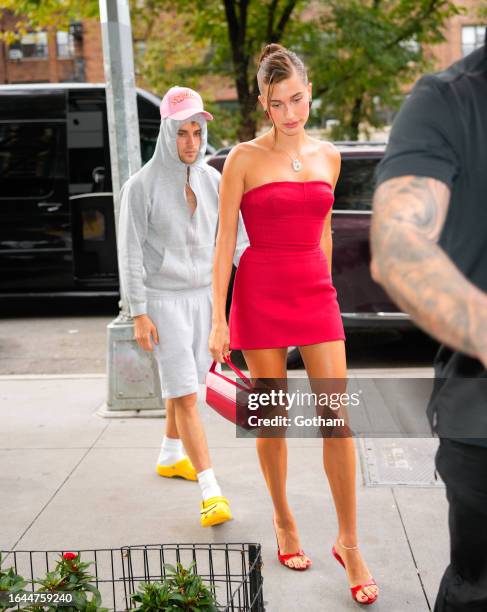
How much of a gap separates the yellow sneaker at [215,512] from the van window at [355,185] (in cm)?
399

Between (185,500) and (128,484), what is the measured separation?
1.34ft

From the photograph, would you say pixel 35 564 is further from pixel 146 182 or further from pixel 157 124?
pixel 157 124

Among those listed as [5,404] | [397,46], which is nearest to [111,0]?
[5,404]

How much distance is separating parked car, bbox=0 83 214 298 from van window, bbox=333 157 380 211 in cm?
384

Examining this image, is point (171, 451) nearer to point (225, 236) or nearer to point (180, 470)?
point (180, 470)

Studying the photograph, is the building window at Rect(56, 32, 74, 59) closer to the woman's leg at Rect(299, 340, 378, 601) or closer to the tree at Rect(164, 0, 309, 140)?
the tree at Rect(164, 0, 309, 140)

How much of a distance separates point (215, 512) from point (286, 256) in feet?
4.31

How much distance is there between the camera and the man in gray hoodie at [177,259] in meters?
4.19

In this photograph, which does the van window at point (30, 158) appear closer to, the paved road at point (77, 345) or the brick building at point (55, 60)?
the paved road at point (77, 345)

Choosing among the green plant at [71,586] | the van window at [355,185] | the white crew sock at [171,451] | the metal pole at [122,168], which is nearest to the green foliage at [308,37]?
the van window at [355,185]

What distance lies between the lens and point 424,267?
1400 mm

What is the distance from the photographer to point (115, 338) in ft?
19.9

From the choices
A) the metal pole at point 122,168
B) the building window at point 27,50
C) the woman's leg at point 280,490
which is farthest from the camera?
the building window at point 27,50

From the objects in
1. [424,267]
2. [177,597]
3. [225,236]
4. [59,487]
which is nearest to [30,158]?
[59,487]
